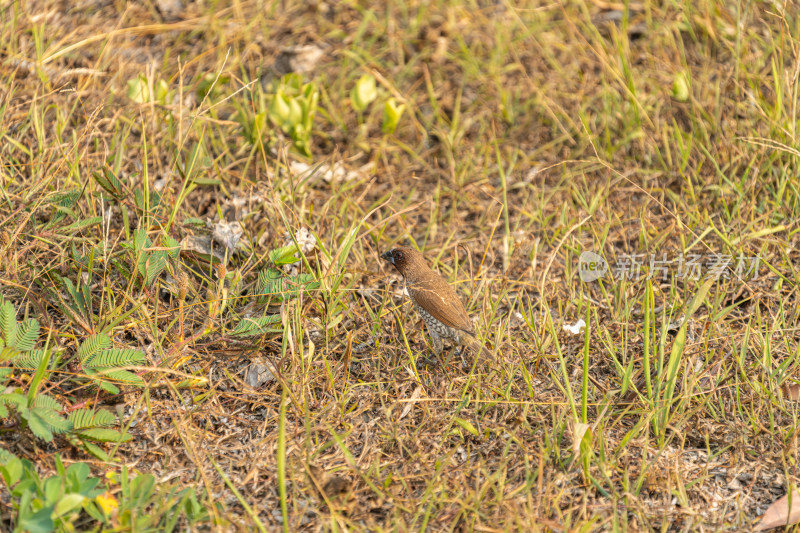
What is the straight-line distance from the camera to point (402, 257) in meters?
3.55

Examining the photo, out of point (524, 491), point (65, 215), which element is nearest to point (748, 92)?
→ point (524, 491)

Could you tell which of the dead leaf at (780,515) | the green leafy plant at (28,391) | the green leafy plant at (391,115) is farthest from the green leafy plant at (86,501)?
the green leafy plant at (391,115)

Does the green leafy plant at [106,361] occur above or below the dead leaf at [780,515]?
above

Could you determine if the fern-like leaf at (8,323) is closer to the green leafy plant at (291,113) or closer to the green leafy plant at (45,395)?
the green leafy plant at (45,395)

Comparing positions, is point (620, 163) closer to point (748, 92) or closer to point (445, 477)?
point (748, 92)

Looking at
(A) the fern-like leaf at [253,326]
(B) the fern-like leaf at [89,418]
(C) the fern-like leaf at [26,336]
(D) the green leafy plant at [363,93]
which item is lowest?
(A) the fern-like leaf at [253,326]

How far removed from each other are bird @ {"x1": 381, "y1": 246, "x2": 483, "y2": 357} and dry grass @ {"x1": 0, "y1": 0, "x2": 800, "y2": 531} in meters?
0.10

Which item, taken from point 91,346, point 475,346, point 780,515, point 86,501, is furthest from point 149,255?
point 780,515

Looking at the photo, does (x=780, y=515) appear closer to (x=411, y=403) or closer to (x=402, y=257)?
(x=411, y=403)

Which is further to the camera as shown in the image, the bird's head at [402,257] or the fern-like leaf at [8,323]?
the bird's head at [402,257]

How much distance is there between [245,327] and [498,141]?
2.31 meters

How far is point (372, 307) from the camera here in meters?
3.60

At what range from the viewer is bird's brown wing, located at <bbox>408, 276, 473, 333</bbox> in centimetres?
319

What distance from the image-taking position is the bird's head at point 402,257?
3520 mm
